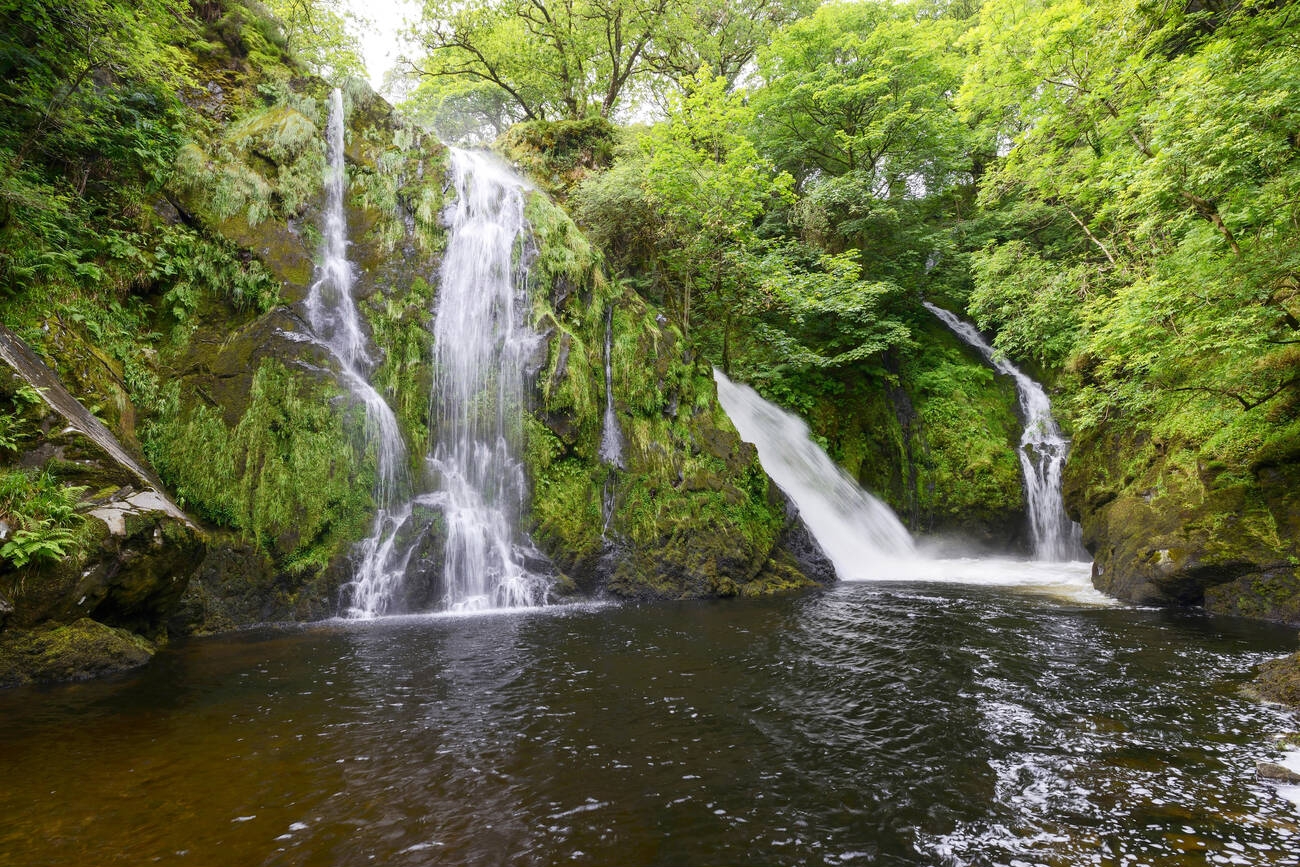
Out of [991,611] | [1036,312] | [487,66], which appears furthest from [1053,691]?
[487,66]

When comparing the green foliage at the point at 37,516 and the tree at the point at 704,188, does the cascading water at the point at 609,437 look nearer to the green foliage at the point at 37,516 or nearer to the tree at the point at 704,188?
the tree at the point at 704,188

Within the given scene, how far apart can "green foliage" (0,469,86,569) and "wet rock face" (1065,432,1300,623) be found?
1216 cm

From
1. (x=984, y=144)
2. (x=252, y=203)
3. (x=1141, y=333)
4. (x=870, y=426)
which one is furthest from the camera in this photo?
(x=984, y=144)

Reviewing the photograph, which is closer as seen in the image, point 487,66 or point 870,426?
point 870,426

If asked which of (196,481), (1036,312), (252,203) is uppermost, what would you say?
(252,203)

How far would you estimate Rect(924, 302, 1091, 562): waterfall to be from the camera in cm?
1368

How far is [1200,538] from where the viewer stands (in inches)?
296

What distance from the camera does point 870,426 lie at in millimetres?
15898

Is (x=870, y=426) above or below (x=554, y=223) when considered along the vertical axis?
below

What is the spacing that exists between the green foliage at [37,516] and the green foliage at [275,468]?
2.55 meters

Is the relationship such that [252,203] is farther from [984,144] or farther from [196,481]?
[984,144]

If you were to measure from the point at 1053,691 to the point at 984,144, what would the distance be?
17707 millimetres

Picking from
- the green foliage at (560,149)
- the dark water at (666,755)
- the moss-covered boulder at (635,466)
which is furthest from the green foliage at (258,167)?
the dark water at (666,755)

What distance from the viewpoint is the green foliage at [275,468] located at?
25.9 feet
